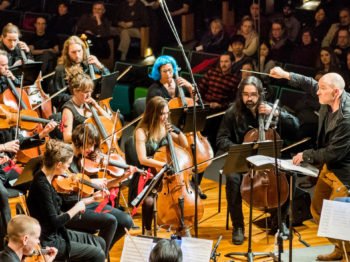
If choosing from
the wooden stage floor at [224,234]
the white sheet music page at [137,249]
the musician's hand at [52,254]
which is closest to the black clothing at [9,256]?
the musician's hand at [52,254]

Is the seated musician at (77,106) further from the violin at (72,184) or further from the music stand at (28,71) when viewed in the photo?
the violin at (72,184)

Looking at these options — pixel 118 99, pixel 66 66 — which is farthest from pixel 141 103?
pixel 118 99

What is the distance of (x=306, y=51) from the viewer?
320 inches

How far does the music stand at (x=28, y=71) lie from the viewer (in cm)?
609

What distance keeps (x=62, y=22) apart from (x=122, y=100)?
1.98m

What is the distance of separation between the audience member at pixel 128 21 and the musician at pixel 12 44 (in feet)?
12.3

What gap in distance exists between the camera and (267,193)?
5051 millimetres

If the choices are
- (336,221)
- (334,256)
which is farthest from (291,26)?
(336,221)

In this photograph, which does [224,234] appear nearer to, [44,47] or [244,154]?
[244,154]

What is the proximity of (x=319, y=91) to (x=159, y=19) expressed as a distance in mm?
6228

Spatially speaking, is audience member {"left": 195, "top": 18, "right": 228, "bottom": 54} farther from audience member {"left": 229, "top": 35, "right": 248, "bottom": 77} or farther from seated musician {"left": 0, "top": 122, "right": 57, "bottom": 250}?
seated musician {"left": 0, "top": 122, "right": 57, "bottom": 250}

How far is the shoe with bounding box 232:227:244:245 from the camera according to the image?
5277 mm

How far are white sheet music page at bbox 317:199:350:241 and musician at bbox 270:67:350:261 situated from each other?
22.0 inches

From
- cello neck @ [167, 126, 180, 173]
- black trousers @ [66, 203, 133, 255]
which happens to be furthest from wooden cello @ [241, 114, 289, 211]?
black trousers @ [66, 203, 133, 255]
